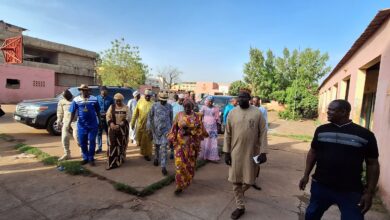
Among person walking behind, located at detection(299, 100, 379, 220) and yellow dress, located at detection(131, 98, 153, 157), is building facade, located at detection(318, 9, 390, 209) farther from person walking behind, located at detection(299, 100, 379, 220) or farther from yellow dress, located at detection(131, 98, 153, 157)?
yellow dress, located at detection(131, 98, 153, 157)

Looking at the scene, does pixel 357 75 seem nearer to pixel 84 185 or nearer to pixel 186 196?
pixel 186 196

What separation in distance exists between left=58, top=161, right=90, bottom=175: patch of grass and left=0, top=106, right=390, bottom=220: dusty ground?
166 mm

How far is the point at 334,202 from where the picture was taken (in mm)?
2385

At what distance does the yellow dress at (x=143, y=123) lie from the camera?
5.66m

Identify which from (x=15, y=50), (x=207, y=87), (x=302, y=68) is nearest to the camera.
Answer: (x=15, y=50)

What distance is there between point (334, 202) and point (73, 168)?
14.8ft

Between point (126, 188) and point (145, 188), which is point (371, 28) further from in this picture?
point (126, 188)

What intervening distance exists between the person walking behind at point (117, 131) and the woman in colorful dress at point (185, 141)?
59.7 inches

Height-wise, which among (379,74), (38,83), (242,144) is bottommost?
(242,144)

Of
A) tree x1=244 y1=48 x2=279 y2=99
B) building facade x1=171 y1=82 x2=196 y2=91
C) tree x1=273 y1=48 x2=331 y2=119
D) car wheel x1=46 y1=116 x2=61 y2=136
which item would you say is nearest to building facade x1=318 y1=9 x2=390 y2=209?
car wheel x1=46 y1=116 x2=61 y2=136

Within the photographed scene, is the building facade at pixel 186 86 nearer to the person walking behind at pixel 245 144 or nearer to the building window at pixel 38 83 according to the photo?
the building window at pixel 38 83

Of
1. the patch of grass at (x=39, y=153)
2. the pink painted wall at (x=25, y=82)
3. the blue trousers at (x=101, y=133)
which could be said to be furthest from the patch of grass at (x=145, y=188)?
the pink painted wall at (x=25, y=82)

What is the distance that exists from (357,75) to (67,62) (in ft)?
85.3

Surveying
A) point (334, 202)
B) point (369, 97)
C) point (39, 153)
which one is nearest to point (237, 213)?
point (334, 202)
